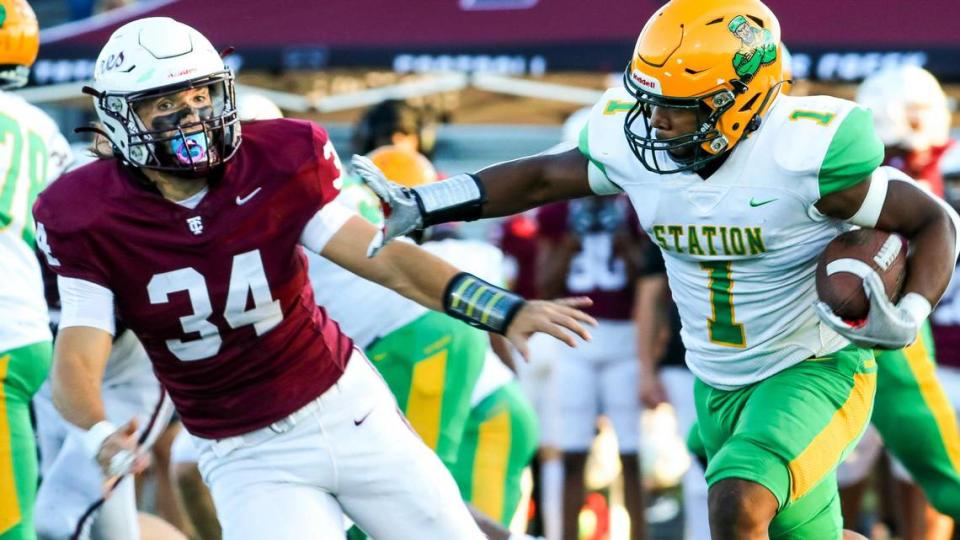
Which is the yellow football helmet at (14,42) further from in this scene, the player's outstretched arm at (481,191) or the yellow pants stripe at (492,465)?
the yellow pants stripe at (492,465)

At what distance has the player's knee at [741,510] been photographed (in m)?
3.91

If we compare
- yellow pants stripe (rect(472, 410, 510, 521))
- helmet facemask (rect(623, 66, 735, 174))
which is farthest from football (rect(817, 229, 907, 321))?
yellow pants stripe (rect(472, 410, 510, 521))

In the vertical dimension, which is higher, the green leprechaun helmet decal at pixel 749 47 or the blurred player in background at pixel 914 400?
the green leprechaun helmet decal at pixel 749 47

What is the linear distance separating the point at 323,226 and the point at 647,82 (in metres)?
0.86

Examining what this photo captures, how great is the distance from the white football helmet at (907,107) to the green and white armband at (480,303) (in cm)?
297

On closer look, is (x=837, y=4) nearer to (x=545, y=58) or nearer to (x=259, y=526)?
(x=545, y=58)

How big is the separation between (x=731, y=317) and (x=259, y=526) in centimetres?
131

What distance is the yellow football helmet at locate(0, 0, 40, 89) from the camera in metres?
5.16

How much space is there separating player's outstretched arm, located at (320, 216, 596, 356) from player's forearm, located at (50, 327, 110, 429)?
600mm

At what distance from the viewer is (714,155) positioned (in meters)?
4.11

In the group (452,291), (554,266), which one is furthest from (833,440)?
(554,266)

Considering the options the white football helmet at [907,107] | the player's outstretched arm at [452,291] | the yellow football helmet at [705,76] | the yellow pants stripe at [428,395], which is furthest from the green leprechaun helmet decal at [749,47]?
the white football helmet at [907,107]

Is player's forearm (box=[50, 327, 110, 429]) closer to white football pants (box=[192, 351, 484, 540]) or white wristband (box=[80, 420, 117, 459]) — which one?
white wristband (box=[80, 420, 117, 459])

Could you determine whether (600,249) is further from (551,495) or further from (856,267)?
(856,267)
